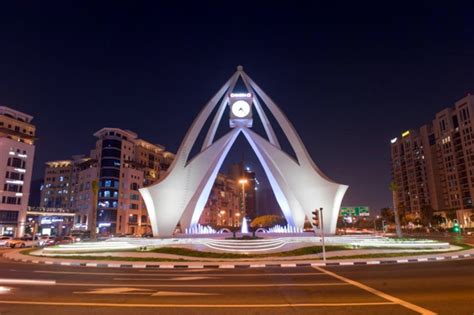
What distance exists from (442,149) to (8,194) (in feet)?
395

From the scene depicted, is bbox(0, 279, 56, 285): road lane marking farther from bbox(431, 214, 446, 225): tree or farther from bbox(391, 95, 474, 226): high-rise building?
bbox(431, 214, 446, 225): tree

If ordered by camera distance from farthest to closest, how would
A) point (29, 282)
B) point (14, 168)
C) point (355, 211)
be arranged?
point (355, 211), point (14, 168), point (29, 282)

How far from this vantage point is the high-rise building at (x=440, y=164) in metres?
97.6

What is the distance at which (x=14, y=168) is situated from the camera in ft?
234

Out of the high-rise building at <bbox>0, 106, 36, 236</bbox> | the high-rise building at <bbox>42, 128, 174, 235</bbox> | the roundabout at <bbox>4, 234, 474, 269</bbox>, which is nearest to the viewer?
the roundabout at <bbox>4, 234, 474, 269</bbox>

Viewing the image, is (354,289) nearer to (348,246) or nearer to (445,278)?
(445,278)

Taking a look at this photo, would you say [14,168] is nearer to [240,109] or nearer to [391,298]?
[240,109]

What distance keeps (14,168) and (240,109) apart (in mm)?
53716

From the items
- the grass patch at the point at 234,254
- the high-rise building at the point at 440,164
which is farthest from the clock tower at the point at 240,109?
the high-rise building at the point at 440,164

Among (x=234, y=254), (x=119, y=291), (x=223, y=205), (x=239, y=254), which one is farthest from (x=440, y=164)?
(x=119, y=291)

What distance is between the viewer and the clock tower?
46.9m

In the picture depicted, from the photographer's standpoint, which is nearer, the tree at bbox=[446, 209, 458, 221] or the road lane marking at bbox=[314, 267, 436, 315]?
the road lane marking at bbox=[314, 267, 436, 315]

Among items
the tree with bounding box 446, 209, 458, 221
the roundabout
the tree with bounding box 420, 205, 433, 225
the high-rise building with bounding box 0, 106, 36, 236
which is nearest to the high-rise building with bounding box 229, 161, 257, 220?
the tree with bounding box 420, 205, 433, 225

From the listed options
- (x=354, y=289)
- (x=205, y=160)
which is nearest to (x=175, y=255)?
(x=354, y=289)
